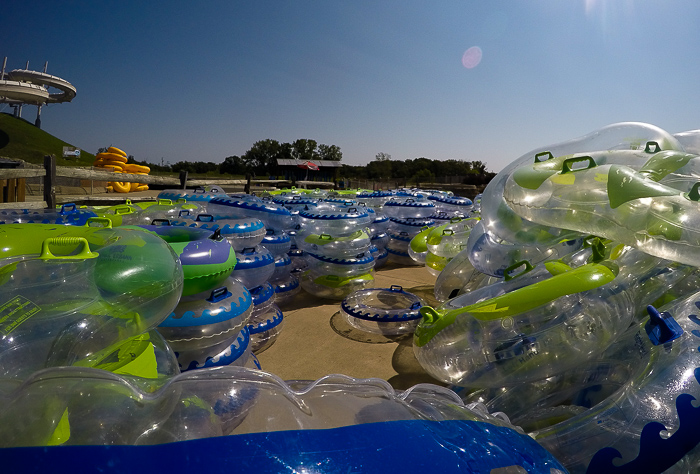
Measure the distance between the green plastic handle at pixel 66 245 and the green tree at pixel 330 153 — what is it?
46.0 meters

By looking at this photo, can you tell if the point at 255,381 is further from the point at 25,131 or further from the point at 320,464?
the point at 25,131

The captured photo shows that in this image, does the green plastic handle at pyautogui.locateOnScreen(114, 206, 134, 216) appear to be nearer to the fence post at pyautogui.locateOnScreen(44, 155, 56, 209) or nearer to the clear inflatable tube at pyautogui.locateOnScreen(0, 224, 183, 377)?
the clear inflatable tube at pyautogui.locateOnScreen(0, 224, 183, 377)

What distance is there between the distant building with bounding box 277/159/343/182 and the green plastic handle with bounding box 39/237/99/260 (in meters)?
33.9

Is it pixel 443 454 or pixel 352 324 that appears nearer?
pixel 443 454

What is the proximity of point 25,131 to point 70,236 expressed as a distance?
174 ft

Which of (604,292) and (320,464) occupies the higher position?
(604,292)

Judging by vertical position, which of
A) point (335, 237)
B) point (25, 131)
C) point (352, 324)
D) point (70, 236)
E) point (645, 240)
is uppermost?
point (25, 131)

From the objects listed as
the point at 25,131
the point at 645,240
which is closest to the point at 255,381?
the point at 645,240

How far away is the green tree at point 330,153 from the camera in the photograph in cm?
4687

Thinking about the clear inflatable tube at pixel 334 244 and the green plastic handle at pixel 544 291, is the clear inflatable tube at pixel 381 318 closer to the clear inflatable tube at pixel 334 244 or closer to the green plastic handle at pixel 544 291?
the clear inflatable tube at pixel 334 244

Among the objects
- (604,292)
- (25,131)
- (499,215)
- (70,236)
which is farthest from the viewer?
(25,131)

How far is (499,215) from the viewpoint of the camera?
9.23ft

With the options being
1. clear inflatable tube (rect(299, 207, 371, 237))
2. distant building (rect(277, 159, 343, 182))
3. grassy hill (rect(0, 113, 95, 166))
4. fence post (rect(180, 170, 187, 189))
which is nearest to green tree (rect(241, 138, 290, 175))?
distant building (rect(277, 159, 343, 182))

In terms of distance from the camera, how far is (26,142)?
37.8m
